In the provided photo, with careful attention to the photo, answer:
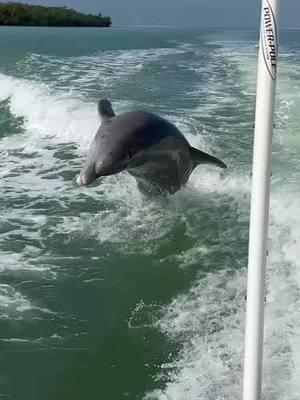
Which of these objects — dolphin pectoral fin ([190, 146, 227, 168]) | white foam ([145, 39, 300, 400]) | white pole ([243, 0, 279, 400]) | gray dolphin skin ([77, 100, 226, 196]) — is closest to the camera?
white pole ([243, 0, 279, 400])

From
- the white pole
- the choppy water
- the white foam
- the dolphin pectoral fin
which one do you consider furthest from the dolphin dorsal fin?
the white pole

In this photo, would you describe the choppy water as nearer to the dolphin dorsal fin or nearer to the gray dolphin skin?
the gray dolphin skin

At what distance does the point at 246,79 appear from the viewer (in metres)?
16.9

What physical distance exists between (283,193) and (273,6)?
491 cm

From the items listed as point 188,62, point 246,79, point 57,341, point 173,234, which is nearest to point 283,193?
point 173,234

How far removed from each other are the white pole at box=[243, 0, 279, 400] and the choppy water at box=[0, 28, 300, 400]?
111 centimetres

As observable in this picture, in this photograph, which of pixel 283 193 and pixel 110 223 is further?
pixel 283 193

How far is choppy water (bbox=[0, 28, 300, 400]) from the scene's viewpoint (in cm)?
405

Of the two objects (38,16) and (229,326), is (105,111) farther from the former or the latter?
(38,16)

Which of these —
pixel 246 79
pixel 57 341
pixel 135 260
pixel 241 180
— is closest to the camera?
pixel 57 341

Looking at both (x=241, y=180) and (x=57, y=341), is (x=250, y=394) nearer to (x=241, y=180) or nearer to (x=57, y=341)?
(x=57, y=341)

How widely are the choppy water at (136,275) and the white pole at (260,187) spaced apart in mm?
1107

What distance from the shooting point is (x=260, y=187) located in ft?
8.04

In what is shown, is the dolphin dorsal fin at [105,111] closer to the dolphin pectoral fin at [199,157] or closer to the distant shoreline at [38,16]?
the dolphin pectoral fin at [199,157]
